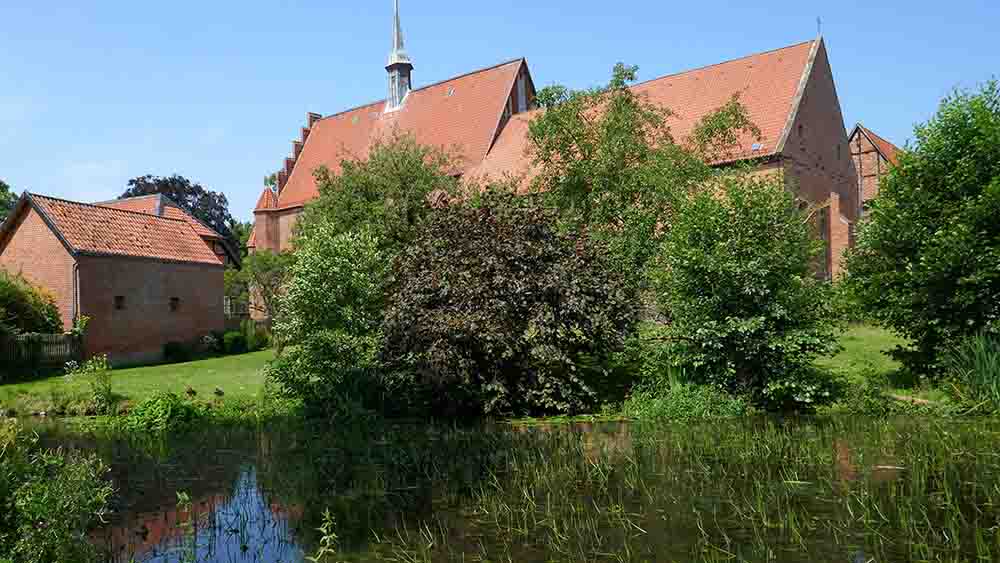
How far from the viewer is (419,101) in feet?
144

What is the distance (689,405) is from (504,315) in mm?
4176

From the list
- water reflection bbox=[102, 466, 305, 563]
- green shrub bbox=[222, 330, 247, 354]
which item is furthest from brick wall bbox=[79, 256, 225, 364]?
water reflection bbox=[102, 466, 305, 563]

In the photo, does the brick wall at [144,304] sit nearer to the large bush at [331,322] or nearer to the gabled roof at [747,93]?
the large bush at [331,322]

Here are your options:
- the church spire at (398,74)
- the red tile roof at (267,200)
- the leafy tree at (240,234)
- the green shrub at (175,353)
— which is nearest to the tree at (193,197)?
the leafy tree at (240,234)

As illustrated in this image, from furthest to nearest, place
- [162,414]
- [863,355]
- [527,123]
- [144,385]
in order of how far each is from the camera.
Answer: [527,123], [144,385], [863,355], [162,414]

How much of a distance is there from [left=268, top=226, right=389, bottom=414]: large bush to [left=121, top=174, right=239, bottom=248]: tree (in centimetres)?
4680

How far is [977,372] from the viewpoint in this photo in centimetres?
1299

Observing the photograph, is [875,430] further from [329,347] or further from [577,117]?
[577,117]

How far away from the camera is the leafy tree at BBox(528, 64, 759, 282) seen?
62.1ft

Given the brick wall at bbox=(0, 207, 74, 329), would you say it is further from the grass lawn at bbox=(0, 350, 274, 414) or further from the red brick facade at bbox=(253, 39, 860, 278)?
the red brick facade at bbox=(253, 39, 860, 278)

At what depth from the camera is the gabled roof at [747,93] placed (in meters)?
29.2

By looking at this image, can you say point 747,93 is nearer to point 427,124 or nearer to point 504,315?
point 427,124

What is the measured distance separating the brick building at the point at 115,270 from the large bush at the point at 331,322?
1376 cm

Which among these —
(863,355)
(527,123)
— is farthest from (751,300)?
(527,123)
